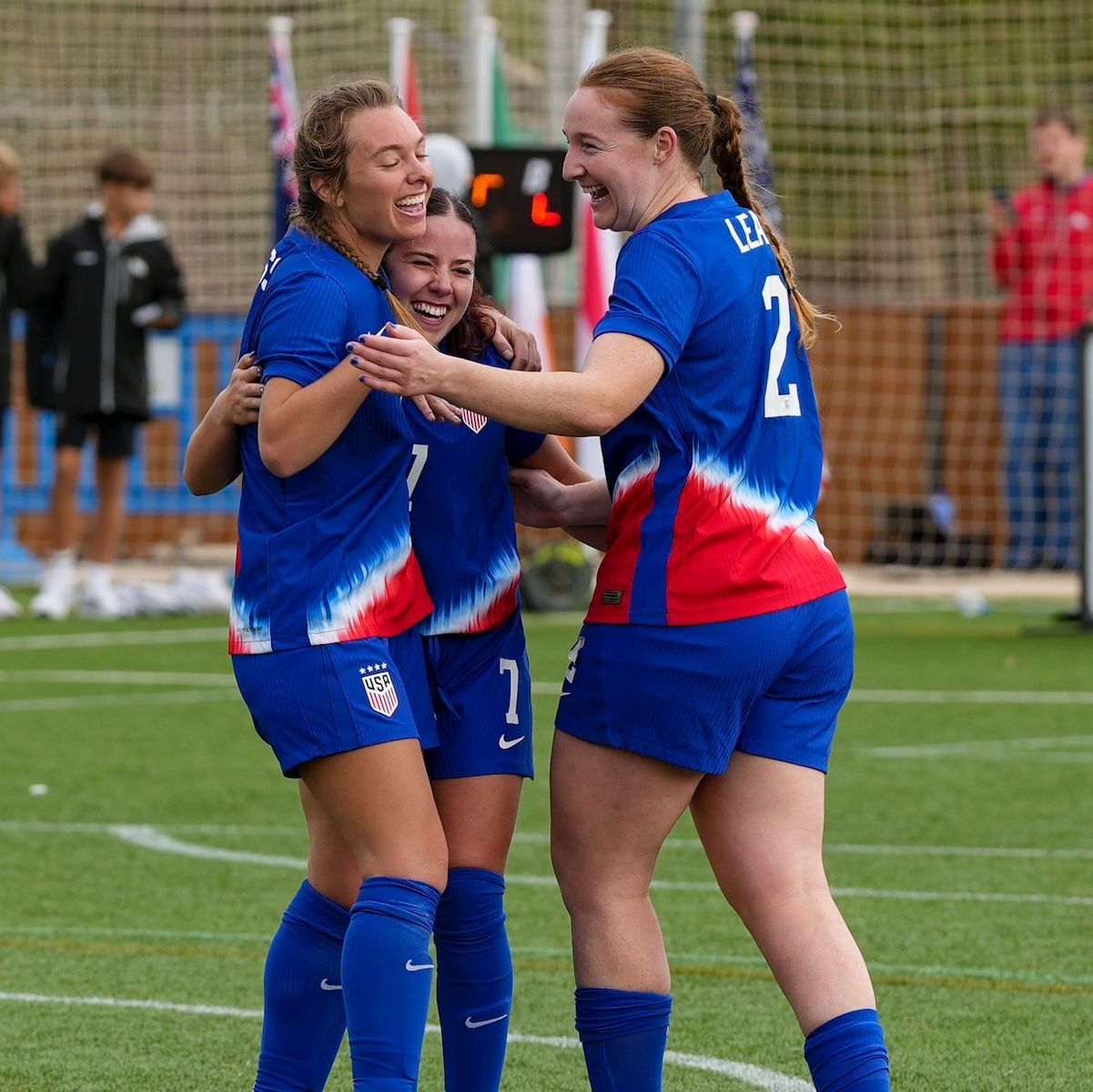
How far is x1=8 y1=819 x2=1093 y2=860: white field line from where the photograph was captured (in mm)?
6539

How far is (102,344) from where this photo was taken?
542 inches

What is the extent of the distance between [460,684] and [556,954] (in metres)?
1.76

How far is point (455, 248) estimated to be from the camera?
3760 millimetres

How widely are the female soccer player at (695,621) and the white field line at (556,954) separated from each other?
1630 millimetres

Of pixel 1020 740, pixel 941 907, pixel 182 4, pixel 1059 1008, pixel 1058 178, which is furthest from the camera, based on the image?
pixel 182 4

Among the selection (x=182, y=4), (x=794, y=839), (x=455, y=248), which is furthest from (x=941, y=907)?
(x=182, y=4)

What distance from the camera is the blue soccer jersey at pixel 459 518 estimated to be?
381 cm

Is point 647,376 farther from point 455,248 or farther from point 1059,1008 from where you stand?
point 1059,1008

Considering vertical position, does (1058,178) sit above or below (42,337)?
above

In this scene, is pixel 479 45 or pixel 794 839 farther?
pixel 479 45

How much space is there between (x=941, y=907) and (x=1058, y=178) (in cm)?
883

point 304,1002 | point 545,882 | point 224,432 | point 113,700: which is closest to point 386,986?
point 304,1002

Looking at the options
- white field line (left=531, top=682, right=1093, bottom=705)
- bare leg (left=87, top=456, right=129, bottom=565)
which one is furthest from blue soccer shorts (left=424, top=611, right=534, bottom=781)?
bare leg (left=87, top=456, right=129, bottom=565)

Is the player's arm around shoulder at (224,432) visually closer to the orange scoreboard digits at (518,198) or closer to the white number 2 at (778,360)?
the white number 2 at (778,360)
